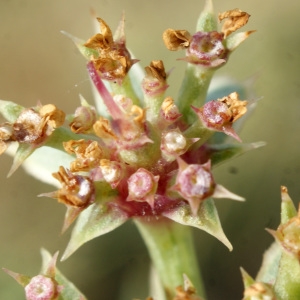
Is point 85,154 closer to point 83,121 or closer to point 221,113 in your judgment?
point 83,121

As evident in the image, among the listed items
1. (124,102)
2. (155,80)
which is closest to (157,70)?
(155,80)

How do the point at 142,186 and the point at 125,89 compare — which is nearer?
the point at 142,186

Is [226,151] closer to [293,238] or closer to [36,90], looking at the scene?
[293,238]

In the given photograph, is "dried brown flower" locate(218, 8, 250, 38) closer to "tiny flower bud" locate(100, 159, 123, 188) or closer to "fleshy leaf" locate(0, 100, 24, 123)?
"tiny flower bud" locate(100, 159, 123, 188)

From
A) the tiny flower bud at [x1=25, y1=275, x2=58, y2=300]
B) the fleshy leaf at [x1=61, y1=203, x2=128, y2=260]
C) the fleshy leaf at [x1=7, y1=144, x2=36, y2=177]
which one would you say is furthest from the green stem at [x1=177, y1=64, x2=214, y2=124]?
the tiny flower bud at [x1=25, y1=275, x2=58, y2=300]

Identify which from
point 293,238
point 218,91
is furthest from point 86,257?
point 293,238

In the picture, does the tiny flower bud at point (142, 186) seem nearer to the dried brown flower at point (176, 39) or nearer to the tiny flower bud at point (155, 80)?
the tiny flower bud at point (155, 80)
